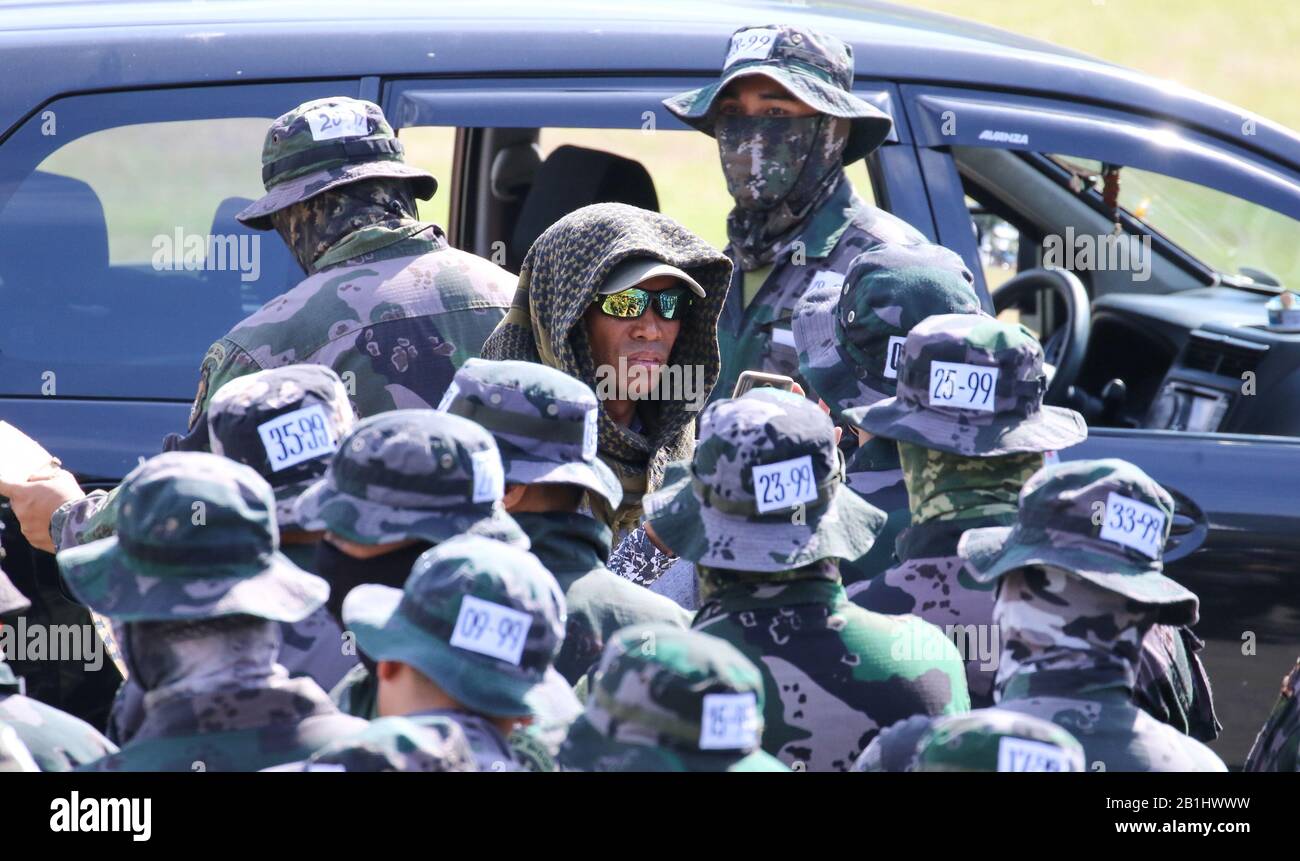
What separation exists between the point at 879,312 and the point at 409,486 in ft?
4.03

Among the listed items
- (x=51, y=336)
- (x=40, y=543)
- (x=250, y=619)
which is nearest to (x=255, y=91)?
(x=51, y=336)

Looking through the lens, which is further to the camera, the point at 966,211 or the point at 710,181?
the point at 710,181

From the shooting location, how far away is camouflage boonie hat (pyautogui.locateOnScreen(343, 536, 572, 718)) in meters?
2.34

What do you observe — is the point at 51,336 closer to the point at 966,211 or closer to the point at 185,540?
the point at 185,540

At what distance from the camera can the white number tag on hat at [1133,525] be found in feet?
8.93

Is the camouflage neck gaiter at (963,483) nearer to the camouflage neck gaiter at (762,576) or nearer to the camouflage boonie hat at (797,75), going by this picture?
the camouflage neck gaiter at (762,576)

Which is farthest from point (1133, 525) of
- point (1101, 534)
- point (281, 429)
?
point (281, 429)

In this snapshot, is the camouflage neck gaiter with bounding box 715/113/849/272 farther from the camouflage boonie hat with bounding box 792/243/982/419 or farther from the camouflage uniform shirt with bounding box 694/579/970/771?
the camouflage uniform shirt with bounding box 694/579/970/771

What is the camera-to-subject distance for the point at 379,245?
3.96 meters

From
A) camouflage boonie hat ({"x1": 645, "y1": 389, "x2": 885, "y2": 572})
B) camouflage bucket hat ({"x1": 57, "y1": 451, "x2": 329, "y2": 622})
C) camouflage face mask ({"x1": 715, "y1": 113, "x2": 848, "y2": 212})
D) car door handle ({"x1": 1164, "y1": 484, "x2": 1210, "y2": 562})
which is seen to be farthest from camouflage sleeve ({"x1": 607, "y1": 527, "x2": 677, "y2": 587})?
camouflage bucket hat ({"x1": 57, "y1": 451, "x2": 329, "y2": 622})

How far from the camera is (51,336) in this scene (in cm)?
402

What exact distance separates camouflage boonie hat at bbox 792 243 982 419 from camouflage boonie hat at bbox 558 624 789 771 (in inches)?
51.8

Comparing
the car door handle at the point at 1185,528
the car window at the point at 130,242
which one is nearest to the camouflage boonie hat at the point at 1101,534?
the car door handle at the point at 1185,528

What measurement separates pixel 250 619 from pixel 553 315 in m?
1.46
